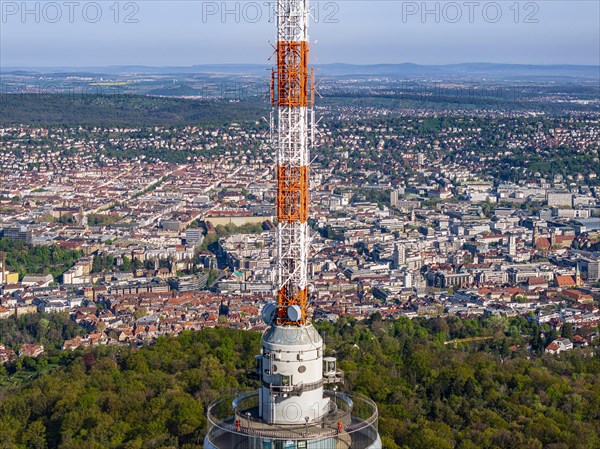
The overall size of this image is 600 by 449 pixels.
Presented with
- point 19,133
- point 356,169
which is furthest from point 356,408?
point 19,133

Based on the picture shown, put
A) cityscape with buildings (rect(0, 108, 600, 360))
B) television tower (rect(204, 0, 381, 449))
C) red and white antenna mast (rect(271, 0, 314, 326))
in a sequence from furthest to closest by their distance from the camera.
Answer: cityscape with buildings (rect(0, 108, 600, 360)) → red and white antenna mast (rect(271, 0, 314, 326)) → television tower (rect(204, 0, 381, 449))

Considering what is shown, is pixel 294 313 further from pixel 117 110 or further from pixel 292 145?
pixel 117 110

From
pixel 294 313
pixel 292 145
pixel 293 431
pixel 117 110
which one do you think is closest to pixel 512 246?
pixel 292 145

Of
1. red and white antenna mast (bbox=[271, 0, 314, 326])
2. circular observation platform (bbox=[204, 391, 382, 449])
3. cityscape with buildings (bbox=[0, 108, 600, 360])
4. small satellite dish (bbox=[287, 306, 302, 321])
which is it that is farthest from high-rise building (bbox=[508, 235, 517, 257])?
small satellite dish (bbox=[287, 306, 302, 321])

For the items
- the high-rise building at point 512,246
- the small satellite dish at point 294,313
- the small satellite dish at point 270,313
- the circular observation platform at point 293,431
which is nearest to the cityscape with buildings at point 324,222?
the high-rise building at point 512,246

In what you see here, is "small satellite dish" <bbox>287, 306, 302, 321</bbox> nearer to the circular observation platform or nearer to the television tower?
the television tower

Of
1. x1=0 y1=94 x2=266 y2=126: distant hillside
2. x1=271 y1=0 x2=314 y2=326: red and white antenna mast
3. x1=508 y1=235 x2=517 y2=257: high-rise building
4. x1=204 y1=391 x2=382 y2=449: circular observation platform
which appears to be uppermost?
x1=271 y1=0 x2=314 y2=326: red and white antenna mast

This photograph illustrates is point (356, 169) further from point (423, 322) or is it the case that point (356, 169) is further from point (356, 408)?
point (356, 408)
